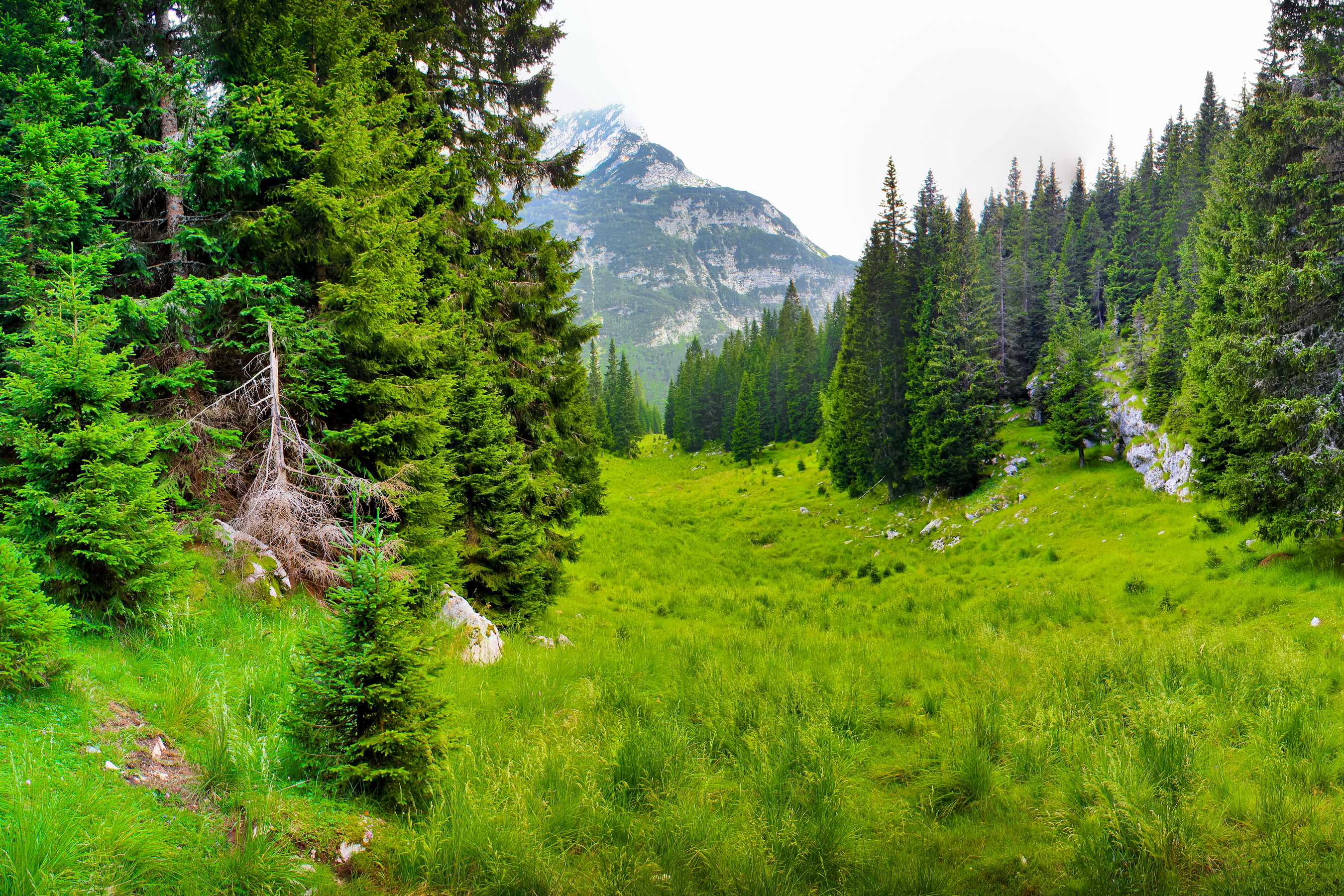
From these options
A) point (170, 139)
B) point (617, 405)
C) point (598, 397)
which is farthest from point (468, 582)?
point (598, 397)

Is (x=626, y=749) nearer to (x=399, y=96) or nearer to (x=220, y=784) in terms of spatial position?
(x=220, y=784)

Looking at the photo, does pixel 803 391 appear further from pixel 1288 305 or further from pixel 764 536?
pixel 1288 305

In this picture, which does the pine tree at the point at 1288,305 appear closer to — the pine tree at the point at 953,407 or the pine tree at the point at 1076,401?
the pine tree at the point at 1076,401

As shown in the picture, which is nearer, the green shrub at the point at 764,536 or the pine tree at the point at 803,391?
the green shrub at the point at 764,536

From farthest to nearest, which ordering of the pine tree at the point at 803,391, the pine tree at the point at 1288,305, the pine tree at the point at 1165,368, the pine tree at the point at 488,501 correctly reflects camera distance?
the pine tree at the point at 803,391 → the pine tree at the point at 1165,368 → the pine tree at the point at 1288,305 → the pine tree at the point at 488,501

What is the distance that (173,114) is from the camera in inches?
326

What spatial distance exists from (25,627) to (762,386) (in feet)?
221

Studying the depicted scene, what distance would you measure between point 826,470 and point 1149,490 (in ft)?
76.3

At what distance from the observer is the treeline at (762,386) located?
6247 cm

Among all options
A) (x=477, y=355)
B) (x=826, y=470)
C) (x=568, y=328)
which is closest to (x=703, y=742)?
(x=477, y=355)

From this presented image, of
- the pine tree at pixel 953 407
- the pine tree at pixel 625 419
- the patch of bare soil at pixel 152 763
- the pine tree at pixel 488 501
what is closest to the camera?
the patch of bare soil at pixel 152 763

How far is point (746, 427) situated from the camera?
194 feet

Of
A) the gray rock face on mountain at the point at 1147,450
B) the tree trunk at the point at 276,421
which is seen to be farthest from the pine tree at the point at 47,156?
the gray rock face on mountain at the point at 1147,450

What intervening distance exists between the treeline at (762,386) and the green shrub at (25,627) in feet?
183
